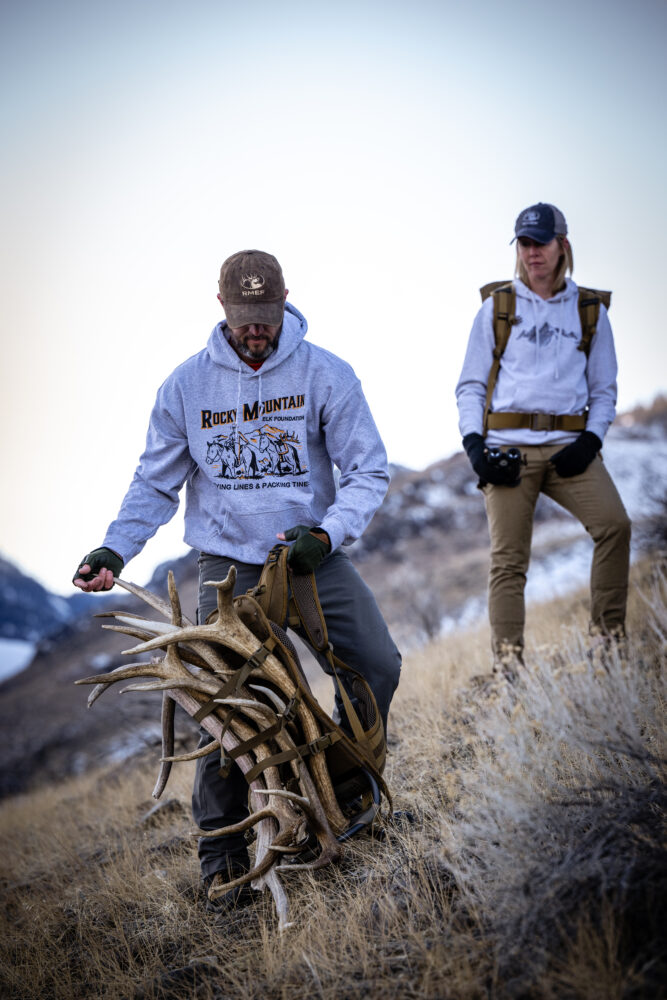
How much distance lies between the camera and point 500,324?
415cm

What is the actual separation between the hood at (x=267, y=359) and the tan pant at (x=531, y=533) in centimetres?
157

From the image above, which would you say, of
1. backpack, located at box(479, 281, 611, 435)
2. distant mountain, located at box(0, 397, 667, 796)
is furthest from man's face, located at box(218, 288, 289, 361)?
distant mountain, located at box(0, 397, 667, 796)

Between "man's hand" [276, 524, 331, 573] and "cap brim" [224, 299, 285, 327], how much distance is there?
3.17ft

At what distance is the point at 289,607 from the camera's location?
294 cm

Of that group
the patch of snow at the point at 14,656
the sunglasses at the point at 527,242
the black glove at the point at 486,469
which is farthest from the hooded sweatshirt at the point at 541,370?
the patch of snow at the point at 14,656

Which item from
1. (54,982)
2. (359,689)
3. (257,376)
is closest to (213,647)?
(359,689)

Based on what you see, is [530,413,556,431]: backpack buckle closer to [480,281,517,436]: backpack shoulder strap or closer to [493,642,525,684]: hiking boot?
[480,281,517,436]: backpack shoulder strap

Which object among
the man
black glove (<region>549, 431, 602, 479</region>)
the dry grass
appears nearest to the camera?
→ the dry grass

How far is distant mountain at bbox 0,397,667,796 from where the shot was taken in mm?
14031

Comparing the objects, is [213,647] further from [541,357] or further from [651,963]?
[541,357]

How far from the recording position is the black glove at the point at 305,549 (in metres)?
2.75

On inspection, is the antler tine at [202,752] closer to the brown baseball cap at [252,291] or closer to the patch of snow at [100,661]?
the brown baseball cap at [252,291]

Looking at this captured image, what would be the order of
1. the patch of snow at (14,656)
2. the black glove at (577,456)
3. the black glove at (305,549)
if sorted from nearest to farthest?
the black glove at (305,549) < the black glove at (577,456) < the patch of snow at (14,656)

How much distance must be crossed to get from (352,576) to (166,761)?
110 centimetres
